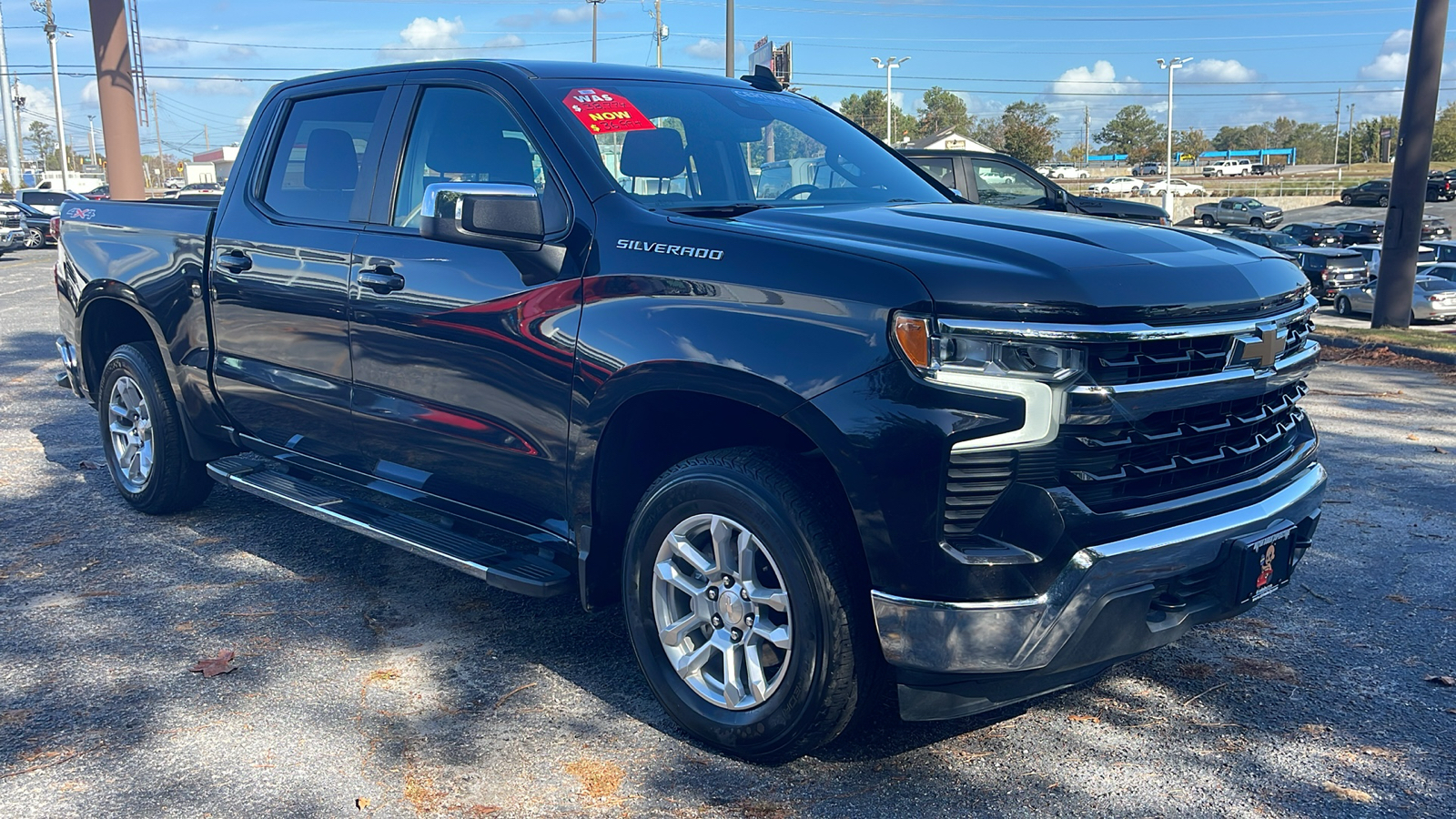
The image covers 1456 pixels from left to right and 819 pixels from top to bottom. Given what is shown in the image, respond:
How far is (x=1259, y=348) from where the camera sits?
3.09 m

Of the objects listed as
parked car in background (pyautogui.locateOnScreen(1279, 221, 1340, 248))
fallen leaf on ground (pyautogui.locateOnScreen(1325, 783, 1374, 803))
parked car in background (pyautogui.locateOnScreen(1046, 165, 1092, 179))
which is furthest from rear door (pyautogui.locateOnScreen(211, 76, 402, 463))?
parked car in background (pyautogui.locateOnScreen(1046, 165, 1092, 179))

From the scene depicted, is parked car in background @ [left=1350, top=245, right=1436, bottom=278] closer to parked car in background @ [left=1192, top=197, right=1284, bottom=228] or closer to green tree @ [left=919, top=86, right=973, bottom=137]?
parked car in background @ [left=1192, top=197, right=1284, bottom=228]

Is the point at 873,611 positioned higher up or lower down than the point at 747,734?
higher up

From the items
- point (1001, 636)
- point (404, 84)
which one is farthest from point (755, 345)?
point (404, 84)

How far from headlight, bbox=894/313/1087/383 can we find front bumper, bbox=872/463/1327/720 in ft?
1.41

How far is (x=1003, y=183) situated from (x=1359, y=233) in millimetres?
34104

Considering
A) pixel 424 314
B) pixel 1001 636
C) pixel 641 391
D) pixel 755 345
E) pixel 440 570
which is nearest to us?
pixel 1001 636

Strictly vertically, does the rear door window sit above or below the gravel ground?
above

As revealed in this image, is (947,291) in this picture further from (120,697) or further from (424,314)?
(120,697)

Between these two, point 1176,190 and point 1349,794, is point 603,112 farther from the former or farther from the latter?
point 1176,190

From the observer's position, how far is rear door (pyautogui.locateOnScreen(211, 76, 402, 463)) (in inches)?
170

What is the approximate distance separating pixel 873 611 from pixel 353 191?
2.65m

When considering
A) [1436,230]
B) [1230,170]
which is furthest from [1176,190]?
[1230,170]

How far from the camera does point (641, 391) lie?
3248 millimetres
